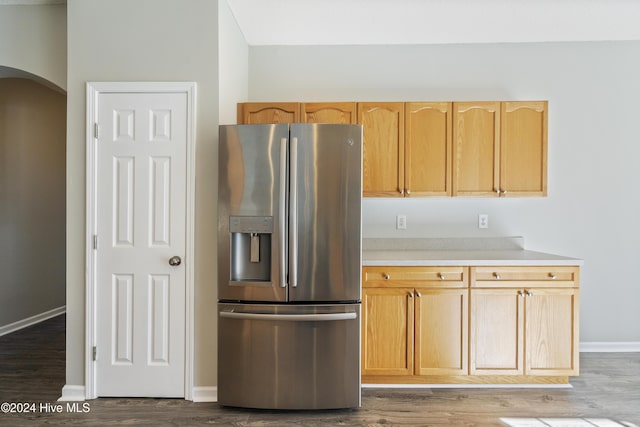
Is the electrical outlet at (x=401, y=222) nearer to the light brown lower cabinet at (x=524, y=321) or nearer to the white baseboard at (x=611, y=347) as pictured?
the light brown lower cabinet at (x=524, y=321)

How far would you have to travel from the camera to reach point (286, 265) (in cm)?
240

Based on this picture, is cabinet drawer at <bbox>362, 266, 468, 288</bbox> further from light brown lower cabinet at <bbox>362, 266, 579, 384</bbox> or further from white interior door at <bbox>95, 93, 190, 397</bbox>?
white interior door at <bbox>95, 93, 190, 397</bbox>

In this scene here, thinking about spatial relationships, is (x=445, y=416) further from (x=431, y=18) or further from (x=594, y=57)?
(x=594, y=57)

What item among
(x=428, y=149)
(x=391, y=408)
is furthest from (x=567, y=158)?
(x=391, y=408)

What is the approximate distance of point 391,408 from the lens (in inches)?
99.2

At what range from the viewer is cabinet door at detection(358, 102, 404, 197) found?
311 centimetres

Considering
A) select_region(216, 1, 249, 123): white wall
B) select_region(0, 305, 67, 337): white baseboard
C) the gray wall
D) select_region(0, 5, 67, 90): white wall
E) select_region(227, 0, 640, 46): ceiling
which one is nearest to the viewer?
select_region(216, 1, 249, 123): white wall

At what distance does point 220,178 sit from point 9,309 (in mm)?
3217

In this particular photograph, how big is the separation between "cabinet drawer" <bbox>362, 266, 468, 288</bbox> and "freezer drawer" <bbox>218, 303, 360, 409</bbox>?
39cm

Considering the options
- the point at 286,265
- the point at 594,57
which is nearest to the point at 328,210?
the point at 286,265

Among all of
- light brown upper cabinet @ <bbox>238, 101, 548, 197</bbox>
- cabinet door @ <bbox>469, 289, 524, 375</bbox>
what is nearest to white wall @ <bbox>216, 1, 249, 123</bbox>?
light brown upper cabinet @ <bbox>238, 101, 548, 197</bbox>

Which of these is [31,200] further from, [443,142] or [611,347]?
[611,347]

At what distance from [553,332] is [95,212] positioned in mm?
3165

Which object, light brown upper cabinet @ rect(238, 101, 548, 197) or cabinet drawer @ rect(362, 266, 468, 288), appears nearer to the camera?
cabinet drawer @ rect(362, 266, 468, 288)
